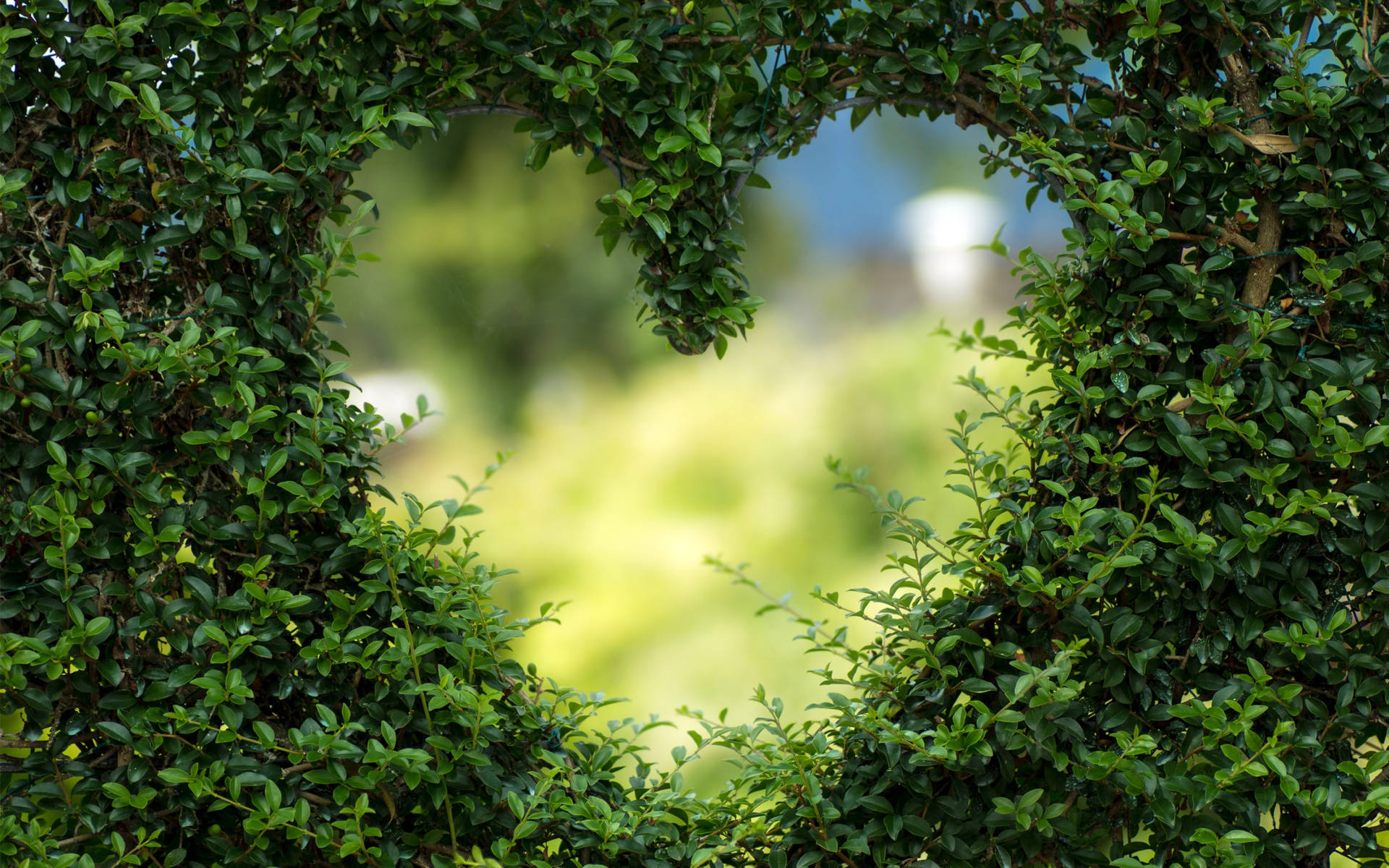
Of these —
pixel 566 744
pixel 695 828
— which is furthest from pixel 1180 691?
pixel 566 744

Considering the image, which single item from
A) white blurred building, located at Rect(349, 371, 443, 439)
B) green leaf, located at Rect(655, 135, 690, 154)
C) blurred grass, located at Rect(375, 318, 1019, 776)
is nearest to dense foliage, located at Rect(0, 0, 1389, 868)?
green leaf, located at Rect(655, 135, 690, 154)

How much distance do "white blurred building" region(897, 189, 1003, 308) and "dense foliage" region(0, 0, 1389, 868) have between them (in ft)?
8.75

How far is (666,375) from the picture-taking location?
402cm

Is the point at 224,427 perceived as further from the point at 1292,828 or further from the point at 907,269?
the point at 907,269

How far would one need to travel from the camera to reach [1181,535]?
51.5 inches

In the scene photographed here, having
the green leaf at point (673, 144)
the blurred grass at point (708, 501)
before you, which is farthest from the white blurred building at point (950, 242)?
the green leaf at point (673, 144)

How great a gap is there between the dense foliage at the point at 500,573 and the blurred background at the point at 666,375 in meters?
2.13

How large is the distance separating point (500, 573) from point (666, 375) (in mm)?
2629

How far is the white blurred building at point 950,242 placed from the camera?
4074 millimetres

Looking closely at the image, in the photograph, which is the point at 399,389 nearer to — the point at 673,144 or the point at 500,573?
the point at 500,573

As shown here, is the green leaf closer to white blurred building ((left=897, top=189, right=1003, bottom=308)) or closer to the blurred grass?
the blurred grass

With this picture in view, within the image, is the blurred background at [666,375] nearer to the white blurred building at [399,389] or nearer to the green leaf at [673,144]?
the white blurred building at [399,389]

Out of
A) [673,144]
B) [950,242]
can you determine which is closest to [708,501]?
[950,242]

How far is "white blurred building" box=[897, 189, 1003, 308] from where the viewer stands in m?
4.07
